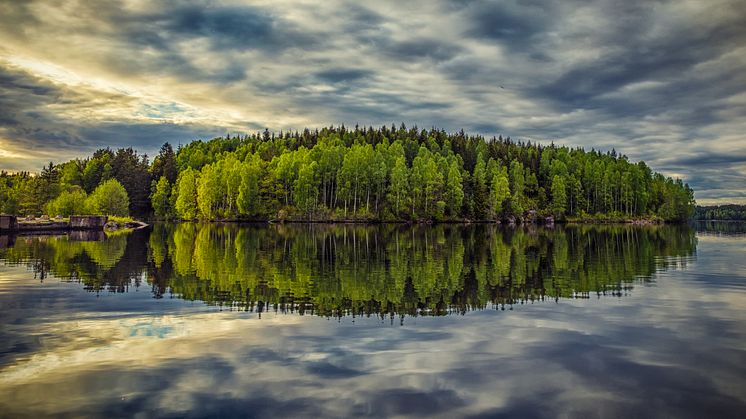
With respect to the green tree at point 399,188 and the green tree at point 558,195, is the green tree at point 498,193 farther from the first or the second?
the green tree at point 399,188

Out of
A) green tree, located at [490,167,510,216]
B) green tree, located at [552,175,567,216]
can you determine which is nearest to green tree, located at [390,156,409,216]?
green tree, located at [490,167,510,216]

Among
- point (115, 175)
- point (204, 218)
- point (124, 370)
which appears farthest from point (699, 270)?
point (115, 175)

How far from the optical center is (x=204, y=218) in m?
166

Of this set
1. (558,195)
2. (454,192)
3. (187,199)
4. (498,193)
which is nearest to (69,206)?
(187,199)

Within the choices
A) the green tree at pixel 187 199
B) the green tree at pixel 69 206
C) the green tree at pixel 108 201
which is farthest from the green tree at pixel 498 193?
the green tree at pixel 69 206

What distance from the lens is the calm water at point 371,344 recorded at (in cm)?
1094

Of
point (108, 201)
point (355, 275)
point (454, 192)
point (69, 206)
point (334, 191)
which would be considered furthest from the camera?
point (334, 191)

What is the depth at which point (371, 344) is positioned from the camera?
15430 mm

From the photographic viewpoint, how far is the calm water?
10.9 metres

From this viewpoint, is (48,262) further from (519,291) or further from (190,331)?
(519,291)

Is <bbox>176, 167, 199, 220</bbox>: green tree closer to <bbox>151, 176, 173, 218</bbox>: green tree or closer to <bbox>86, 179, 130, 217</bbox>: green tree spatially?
<bbox>151, 176, 173, 218</bbox>: green tree

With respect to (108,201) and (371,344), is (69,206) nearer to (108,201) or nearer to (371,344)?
(108,201)

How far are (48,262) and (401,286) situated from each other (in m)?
28.3

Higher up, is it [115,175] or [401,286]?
[115,175]
